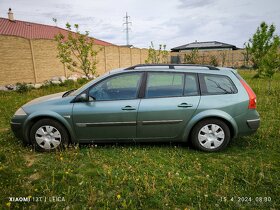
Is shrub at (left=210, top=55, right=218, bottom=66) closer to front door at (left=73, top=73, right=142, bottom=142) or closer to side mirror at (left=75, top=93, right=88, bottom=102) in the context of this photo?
front door at (left=73, top=73, right=142, bottom=142)

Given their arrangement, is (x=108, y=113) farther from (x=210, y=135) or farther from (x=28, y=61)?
(x=28, y=61)

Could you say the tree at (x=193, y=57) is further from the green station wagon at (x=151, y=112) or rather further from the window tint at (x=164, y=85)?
the window tint at (x=164, y=85)

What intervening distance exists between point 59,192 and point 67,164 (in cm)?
80

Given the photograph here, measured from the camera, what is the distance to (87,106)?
4266 mm

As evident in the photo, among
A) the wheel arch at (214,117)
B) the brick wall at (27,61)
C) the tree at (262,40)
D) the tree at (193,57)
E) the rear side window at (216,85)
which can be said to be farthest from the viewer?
the tree at (193,57)

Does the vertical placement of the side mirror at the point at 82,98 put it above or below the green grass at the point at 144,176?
above

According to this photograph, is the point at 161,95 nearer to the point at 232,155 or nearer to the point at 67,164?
the point at 232,155

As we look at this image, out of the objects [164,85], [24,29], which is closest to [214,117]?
[164,85]

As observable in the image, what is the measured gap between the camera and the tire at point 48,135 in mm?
4339

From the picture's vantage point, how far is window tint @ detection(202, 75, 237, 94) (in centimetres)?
427

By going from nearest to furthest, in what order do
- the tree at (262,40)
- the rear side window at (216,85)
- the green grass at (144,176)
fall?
the green grass at (144,176)
the rear side window at (216,85)
the tree at (262,40)

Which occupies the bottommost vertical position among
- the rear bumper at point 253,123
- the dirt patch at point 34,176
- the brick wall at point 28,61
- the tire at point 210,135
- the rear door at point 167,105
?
the dirt patch at point 34,176

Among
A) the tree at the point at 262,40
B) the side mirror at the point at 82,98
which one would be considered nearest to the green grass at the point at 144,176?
the side mirror at the point at 82,98

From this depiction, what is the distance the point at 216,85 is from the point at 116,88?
75.7 inches
